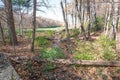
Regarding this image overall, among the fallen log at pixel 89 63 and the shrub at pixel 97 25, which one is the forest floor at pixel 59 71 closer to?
the fallen log at pixel 89 63

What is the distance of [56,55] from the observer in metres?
9.60

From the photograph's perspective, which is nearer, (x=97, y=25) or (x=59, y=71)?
(x=59, y=71)

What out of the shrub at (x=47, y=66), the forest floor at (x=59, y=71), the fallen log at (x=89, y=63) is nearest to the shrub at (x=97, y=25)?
the fallen log at (x=89, y=63)

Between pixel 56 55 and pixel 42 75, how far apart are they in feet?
5.66

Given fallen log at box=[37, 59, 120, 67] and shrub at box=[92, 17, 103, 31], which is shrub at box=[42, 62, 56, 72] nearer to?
fallen log at box=[37, 59, 120, 67]

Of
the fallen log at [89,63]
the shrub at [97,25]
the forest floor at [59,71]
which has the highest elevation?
the shrub at [97,25]

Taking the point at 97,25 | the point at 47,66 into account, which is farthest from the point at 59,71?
the point at 97,25

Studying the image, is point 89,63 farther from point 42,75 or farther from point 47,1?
point 47,1

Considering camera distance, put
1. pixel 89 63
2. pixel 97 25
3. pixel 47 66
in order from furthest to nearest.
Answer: pixel 97 25
pixel 89 63
pixel 47 66

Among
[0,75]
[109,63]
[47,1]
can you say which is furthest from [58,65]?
[47,1]

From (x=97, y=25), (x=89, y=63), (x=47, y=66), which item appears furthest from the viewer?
(x=97, y=25)

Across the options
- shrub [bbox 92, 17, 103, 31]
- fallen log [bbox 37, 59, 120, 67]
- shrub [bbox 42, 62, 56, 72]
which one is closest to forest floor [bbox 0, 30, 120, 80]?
shrub [bbox 42, 62, 56, 72]

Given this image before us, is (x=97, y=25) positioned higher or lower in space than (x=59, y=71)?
higher

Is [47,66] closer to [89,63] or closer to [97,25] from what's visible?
[89,63]
